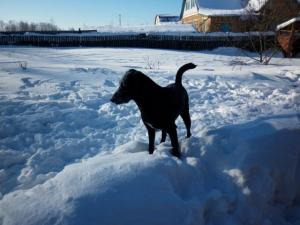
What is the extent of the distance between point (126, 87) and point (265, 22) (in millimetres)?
13297

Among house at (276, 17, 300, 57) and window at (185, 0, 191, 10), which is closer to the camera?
house at (276, 17, 300, 57)

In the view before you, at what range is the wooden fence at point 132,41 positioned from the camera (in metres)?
21.5

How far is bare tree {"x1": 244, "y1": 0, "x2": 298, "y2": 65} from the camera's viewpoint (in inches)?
580

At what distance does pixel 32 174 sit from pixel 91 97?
3419 mm

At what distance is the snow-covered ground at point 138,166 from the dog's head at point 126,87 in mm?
658

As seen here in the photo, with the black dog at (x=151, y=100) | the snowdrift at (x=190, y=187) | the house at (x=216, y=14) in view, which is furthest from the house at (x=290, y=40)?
the black dog at (x=151, y=100)

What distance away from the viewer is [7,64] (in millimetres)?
11094

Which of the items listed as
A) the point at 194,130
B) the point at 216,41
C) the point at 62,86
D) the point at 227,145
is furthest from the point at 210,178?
the point at 216,41

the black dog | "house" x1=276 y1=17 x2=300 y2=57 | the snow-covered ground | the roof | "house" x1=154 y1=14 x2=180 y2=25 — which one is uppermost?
"house" x1=154 y1=14 x2=180 y2=25

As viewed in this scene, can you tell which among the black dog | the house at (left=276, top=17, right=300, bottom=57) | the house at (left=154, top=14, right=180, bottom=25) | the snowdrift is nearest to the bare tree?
the house at (left=276, top=17, right=300, bottom=57)

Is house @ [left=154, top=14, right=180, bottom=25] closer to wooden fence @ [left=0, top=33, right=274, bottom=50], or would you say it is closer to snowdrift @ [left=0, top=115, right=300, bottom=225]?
wooden fence @ [left=0, top=33, right=274, bottom=50]

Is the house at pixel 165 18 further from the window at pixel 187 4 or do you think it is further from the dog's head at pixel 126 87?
the dog's head at pixel 126 87

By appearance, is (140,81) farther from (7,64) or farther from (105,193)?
(7,64)

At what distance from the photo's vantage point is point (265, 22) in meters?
14.8
